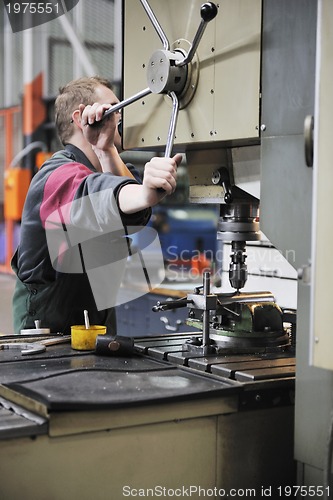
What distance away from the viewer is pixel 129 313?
377 cm

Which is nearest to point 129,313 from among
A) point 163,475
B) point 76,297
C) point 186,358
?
point 76,297

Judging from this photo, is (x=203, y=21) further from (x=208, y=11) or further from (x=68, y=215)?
(x=68, y=215)

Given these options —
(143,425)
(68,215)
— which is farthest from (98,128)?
(143,425)

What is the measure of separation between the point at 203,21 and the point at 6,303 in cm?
359

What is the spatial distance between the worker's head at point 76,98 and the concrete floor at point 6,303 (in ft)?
5.40

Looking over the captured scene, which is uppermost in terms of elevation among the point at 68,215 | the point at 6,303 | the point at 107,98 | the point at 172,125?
the point at 107,98

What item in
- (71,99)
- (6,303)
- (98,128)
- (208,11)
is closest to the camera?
(208,11)

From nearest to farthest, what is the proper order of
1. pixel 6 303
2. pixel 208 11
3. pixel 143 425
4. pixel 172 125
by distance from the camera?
pixel 143 425 < pixel 208 11 < pixel 172 125 < pixel 6 303

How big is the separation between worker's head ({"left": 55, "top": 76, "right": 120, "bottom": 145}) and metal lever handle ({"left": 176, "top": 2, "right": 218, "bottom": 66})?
0.61m

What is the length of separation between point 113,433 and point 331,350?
1.40 feet

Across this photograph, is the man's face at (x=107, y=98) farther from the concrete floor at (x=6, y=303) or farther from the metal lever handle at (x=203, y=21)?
the concrete floor at (x=6, y=303)

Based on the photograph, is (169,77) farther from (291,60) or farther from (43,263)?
(43,263)

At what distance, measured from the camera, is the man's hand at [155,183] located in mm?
1445

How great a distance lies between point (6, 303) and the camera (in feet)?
15.4
